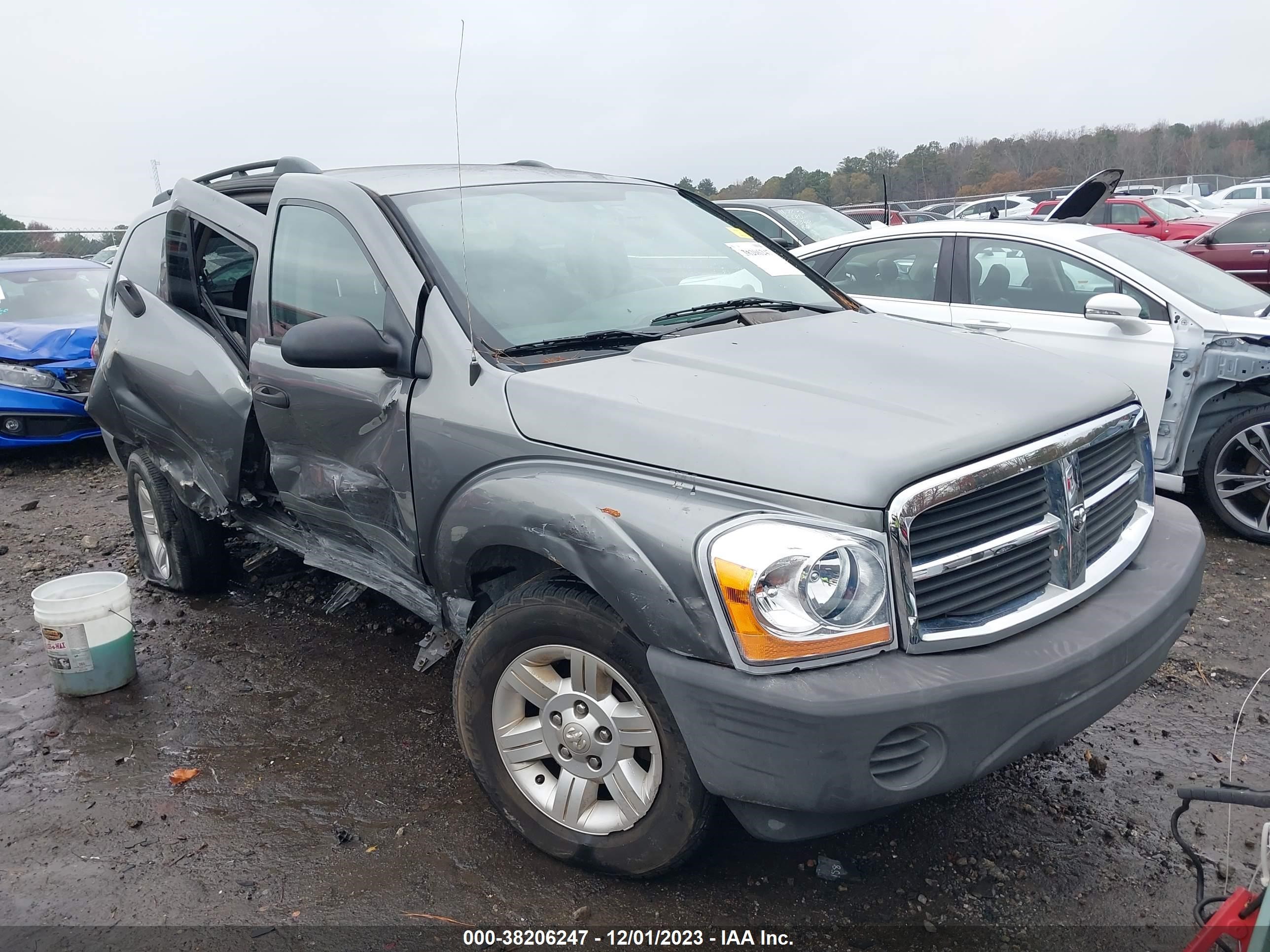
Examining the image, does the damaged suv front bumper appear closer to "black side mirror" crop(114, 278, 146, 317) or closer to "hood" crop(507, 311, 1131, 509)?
"hood" crop(507, 311, 1131, 509)

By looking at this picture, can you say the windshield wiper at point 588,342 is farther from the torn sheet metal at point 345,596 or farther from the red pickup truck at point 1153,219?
the red pickup truck at point 1153,219

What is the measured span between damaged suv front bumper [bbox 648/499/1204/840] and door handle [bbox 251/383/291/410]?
1854 mm

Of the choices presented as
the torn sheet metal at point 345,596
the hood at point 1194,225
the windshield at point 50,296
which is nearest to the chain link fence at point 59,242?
the windshield at point 50,296

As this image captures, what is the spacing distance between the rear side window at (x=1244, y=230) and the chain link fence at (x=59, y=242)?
17.2 m

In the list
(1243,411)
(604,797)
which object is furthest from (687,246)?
(1243,411)

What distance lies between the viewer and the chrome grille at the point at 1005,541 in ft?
7.04

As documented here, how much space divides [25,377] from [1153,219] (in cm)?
1715

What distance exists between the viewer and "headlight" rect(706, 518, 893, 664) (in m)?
2.07

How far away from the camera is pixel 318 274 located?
11.0 ft

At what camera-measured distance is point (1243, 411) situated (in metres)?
4.93

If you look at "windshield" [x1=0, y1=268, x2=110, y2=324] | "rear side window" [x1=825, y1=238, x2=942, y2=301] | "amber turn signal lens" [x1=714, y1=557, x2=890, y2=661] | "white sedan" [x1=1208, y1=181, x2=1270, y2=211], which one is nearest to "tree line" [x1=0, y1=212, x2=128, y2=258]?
"windshield" [x1=0, y1=268, x2=110, y2=324]

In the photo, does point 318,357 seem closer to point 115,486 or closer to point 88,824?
point 88,824

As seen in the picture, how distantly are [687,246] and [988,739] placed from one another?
2.09 meters

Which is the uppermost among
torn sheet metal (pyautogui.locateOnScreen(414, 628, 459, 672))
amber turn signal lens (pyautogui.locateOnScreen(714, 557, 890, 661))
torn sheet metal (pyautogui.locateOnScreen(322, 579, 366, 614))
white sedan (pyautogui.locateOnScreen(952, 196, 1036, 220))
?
white sedan (pyautogui.locateOnScreen(952, 196, 1036, 220))
